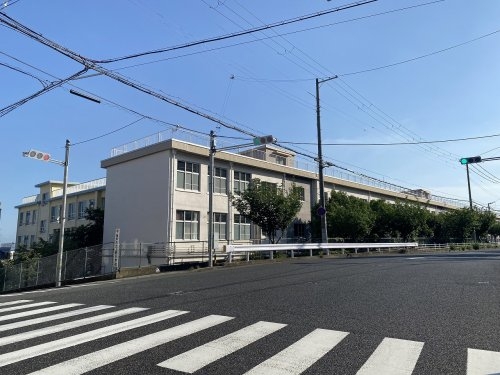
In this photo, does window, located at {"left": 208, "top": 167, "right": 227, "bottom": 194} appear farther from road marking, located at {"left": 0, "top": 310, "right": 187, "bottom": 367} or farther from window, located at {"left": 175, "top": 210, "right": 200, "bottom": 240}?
road marking, located at {"left": 0, "top": 310, "right": 187, "bottom": 367}

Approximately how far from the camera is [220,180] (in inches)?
1341

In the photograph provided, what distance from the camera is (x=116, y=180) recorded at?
1393 inches

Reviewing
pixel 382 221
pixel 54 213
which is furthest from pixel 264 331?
pixel 54 213

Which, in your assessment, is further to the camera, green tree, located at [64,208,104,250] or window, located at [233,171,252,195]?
green tree, located at [64,208,104,250]

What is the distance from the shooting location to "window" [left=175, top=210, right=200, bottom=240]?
99.7 feet

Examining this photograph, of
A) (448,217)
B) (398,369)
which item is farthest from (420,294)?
(448,217)

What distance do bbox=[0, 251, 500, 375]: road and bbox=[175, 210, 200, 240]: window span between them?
733 inches

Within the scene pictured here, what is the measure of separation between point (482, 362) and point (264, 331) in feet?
10.0

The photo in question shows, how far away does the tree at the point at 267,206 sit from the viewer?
29.5 metres

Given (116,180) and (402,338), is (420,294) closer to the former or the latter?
(402,338)

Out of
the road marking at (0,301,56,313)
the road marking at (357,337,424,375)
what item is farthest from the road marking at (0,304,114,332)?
the road marking at (357,337,424,375)

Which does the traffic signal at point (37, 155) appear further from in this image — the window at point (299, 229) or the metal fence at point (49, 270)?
the window at point (299, 229)

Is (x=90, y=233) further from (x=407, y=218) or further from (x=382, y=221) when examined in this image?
(x=407, y=218)

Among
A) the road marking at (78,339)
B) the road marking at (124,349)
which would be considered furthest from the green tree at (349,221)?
the road marking at (124,349)
